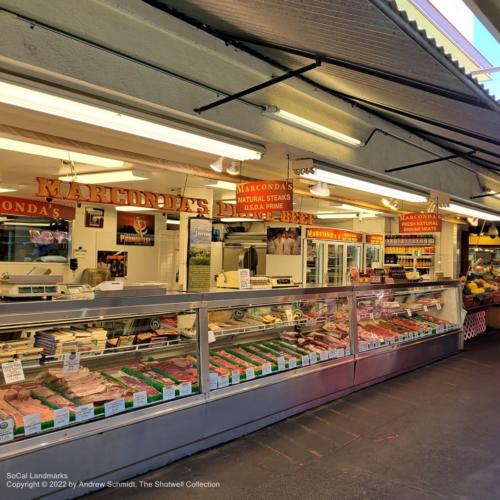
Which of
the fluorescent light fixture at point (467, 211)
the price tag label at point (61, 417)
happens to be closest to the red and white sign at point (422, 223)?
the fluorescent light fixture at point (467, 211)

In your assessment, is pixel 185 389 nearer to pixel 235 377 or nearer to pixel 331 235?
pixel 235 377

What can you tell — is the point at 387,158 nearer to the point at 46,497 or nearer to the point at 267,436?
the point at 267,436

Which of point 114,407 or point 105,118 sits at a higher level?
point 105,118

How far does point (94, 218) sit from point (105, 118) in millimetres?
8320

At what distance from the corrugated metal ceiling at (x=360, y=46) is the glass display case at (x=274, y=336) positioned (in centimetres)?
225

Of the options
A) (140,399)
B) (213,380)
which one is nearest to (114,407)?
(140,399)

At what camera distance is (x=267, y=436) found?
4.20m

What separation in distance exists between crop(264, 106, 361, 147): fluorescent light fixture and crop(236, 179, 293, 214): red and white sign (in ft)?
3.03

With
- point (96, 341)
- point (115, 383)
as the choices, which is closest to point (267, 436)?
point (115, 383)

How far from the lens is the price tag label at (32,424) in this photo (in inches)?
112

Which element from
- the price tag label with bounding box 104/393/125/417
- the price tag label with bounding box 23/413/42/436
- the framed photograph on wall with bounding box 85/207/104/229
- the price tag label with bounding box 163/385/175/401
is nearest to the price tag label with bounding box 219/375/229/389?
the price tag label with bounding box 163/385/175/401

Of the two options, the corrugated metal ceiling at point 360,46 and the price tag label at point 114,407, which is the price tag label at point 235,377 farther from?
the corrugated metal ceiling at point 360,46

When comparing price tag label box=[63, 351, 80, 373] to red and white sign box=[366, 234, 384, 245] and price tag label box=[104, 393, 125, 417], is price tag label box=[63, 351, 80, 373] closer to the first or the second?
price tag label box=[104, 393, 125, 417]

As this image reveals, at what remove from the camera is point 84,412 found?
310cm
